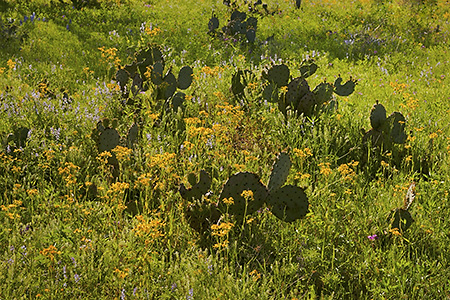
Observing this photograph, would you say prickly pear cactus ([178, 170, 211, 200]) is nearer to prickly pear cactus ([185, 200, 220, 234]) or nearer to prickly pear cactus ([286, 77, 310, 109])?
prickly pear cactus ([185, 200, 220, 234])

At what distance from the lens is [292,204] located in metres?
3.73

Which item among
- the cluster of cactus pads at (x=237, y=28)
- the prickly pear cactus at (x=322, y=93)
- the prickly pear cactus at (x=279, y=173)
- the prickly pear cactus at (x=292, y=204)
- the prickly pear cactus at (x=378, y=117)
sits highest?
the cluster of cactus pads at (x=237, y=28)

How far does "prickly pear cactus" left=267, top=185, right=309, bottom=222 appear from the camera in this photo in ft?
12.2

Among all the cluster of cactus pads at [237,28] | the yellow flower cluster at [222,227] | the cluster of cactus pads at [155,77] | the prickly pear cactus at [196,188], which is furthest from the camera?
the cluster of cactus pads at [237,28]

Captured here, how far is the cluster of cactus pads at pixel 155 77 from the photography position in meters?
5.75

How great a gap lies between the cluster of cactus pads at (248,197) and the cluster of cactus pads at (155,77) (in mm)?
2110

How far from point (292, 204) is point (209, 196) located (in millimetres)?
726

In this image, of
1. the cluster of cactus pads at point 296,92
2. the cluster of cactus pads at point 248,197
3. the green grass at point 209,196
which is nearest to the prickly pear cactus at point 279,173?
the cluster of cactus pads at point 248,197

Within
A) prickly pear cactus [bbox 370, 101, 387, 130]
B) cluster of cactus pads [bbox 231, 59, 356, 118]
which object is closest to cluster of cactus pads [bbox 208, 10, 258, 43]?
cluster of cactus pads [bbox 231, 59, 356, 118]

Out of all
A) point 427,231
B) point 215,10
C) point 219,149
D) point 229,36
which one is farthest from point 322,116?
point 215,10

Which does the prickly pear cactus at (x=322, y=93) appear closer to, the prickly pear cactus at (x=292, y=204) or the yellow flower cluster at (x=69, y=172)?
the prickly pear cactus at (x=292, y=204)

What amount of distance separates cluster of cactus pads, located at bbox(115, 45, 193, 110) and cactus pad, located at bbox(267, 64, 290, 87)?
3.48 feet

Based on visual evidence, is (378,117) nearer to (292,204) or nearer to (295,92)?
(295,92)

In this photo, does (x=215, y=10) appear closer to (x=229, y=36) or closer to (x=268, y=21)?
(x=268, y=21)
